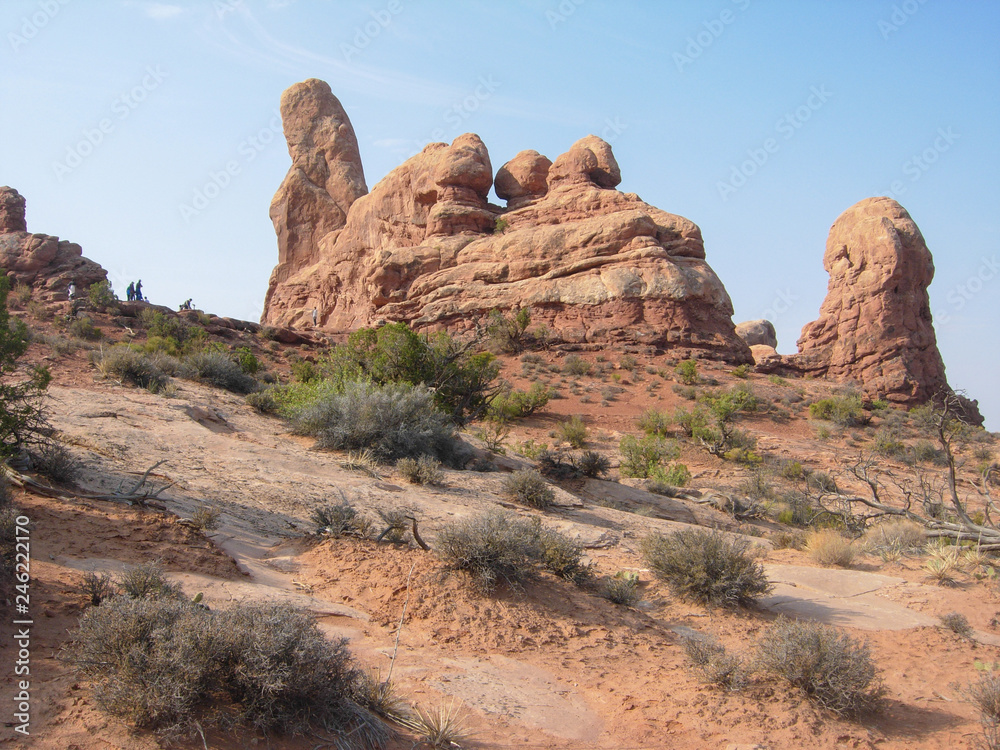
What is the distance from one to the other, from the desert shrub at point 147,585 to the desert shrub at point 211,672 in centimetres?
46

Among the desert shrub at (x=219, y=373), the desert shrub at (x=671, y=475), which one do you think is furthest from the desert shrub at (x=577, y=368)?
the desert shrub at (x=219, y=373)

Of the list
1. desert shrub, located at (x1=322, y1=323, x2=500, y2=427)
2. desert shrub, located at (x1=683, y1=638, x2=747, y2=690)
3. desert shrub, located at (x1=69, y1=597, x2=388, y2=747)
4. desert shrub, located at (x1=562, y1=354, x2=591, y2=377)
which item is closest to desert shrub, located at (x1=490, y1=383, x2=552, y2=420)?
desert shrub, located at (x1=562, y1=354, x2=591, y2=377)

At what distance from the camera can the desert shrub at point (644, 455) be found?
653 inches

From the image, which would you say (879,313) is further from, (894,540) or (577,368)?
(894,540)

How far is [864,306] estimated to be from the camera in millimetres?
31484

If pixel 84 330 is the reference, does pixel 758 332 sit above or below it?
above

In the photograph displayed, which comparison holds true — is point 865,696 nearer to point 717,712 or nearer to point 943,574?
point 717,712

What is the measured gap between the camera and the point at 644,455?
56.9ft

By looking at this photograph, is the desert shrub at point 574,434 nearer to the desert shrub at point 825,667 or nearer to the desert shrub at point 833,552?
the desert shrub at point 833,552

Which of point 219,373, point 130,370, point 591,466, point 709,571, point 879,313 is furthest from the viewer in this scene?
point 879,313

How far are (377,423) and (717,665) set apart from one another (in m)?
7.11

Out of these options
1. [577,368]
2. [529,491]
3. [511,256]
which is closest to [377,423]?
[529,491]

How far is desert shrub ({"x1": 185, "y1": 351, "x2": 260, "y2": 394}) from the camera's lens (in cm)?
1496

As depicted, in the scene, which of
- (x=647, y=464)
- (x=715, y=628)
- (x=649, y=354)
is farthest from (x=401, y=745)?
(x=649, y=354)
